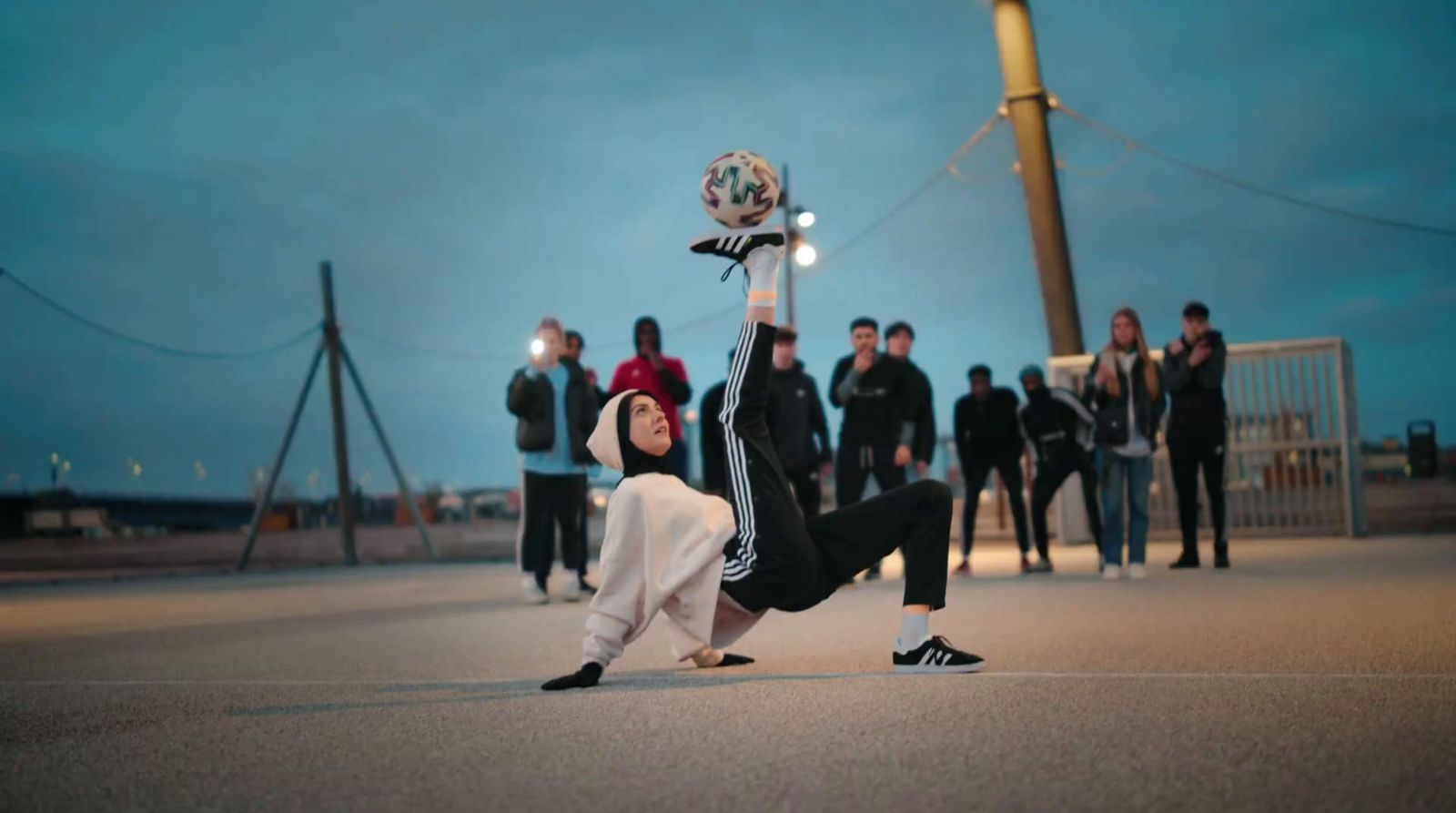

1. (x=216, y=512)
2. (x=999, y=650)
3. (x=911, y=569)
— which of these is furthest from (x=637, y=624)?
(x=216, y=512)

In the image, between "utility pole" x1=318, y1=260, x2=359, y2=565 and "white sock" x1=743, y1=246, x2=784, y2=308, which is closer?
"white sock" x1=743, y1=246, x2=784, y2=308

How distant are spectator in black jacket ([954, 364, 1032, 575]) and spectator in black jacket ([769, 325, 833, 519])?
1.95 metres

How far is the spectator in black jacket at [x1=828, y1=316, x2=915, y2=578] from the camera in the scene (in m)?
10.9

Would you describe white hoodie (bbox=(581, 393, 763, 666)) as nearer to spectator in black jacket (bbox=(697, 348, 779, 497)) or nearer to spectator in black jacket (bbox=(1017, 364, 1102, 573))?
spectator in black jacket (bbox=(697, 348, 779, 497))

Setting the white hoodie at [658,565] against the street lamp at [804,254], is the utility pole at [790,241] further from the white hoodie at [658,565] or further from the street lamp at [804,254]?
the white hoodie at [658,565]

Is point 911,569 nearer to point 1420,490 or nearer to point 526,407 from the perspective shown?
point 526,407

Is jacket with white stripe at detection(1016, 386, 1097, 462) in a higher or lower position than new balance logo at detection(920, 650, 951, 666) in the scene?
higher

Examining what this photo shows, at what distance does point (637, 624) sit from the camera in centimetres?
535

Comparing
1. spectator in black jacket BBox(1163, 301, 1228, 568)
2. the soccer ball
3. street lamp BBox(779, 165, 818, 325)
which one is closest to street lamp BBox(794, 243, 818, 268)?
street lamp BBox(779, 165, 818, 325)

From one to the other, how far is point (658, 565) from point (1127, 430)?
656 centimetres

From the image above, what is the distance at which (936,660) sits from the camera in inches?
211

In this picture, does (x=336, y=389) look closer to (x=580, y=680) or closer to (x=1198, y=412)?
(x=1198, y=412)

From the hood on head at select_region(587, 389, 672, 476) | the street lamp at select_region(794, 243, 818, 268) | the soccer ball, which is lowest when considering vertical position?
the hood on head at select_region(587, 389, 672, 476)

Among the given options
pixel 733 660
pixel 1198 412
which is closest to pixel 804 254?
pixel 1198 412
